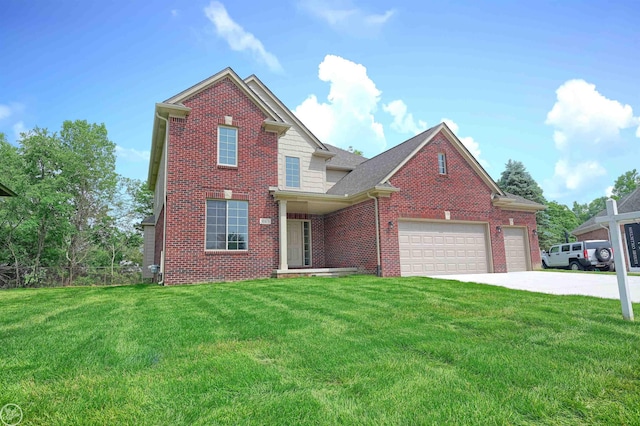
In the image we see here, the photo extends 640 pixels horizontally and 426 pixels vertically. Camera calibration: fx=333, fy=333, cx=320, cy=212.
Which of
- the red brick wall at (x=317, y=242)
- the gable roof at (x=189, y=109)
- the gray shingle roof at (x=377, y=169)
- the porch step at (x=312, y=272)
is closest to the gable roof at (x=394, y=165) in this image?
the gray shingle roof at (x=377, y=169)

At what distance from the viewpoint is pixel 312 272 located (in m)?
12.9

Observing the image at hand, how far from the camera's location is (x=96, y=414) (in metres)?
2.30

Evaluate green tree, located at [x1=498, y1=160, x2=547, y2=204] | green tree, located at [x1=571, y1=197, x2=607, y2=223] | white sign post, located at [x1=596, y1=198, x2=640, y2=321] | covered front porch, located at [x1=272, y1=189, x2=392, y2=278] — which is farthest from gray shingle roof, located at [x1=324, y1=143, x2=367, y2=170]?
green tree, located at [x1=571, y1=197, x2=607, y2=223]

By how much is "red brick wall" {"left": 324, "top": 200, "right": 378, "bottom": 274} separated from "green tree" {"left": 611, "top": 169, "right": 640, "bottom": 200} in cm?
4938

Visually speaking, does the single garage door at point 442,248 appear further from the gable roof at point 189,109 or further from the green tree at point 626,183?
the green tree at point 626,183

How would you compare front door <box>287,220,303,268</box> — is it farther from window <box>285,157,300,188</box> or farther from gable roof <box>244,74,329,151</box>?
gable roof <box>244,74,329,151</box>

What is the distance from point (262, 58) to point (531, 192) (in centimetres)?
2516

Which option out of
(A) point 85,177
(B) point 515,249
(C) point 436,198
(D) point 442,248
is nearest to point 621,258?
(D) point 442,248

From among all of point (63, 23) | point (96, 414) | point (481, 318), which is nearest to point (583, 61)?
point (481, 318)

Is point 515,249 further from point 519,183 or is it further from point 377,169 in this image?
point 519,183

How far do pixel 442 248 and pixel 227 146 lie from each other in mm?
9689

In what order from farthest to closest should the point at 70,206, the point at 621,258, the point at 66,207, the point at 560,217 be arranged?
1. the point at 560,217
2. the point at 70,206
3. the point at 66,207
4. the point at 621,258

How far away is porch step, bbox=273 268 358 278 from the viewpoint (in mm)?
12602

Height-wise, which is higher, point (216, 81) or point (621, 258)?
point (216, 81)
